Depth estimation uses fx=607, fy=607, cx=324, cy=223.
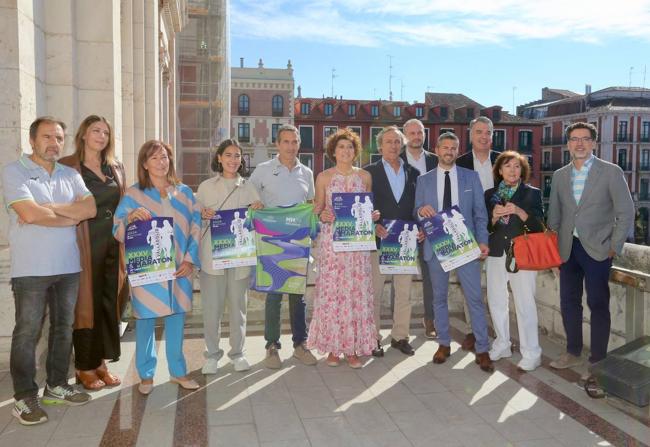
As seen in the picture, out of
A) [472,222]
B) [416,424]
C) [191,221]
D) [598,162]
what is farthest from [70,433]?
[598,162]

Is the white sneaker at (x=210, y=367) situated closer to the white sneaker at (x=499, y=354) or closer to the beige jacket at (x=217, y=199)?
the beige jacket at (x=217, y=199)

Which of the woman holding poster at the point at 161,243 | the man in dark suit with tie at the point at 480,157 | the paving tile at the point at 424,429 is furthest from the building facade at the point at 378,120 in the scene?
the paving tile at the point at 424,429

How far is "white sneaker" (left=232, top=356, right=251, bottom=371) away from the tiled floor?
0.06m

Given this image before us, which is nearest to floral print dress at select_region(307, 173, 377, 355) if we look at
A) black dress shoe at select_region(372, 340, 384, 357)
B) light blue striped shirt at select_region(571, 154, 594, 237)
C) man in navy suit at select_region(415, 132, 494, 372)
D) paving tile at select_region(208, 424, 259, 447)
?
black dress shoe at select_region(372, 340, 384, 357)

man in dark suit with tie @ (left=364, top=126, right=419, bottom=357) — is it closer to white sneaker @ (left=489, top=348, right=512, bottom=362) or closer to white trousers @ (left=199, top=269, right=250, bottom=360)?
white sneaker @ (left=489, top=348, right=512, bottom=362)

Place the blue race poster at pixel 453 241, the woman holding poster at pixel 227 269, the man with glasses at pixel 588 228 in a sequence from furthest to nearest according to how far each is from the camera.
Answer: the blue race poster at pixel 453 241
the woman holding poster at pixel 227 269
the man with glasses at pixel 588 228

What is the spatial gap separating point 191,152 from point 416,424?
25.1 metres

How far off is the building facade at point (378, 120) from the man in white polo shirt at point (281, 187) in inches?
1847

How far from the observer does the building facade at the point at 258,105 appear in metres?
52.8

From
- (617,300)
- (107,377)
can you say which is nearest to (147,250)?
(107,377)

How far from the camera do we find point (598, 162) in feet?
17.1

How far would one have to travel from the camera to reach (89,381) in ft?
16.2

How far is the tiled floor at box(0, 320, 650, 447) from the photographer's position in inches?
160

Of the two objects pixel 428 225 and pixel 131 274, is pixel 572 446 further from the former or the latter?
pixel 131 274
